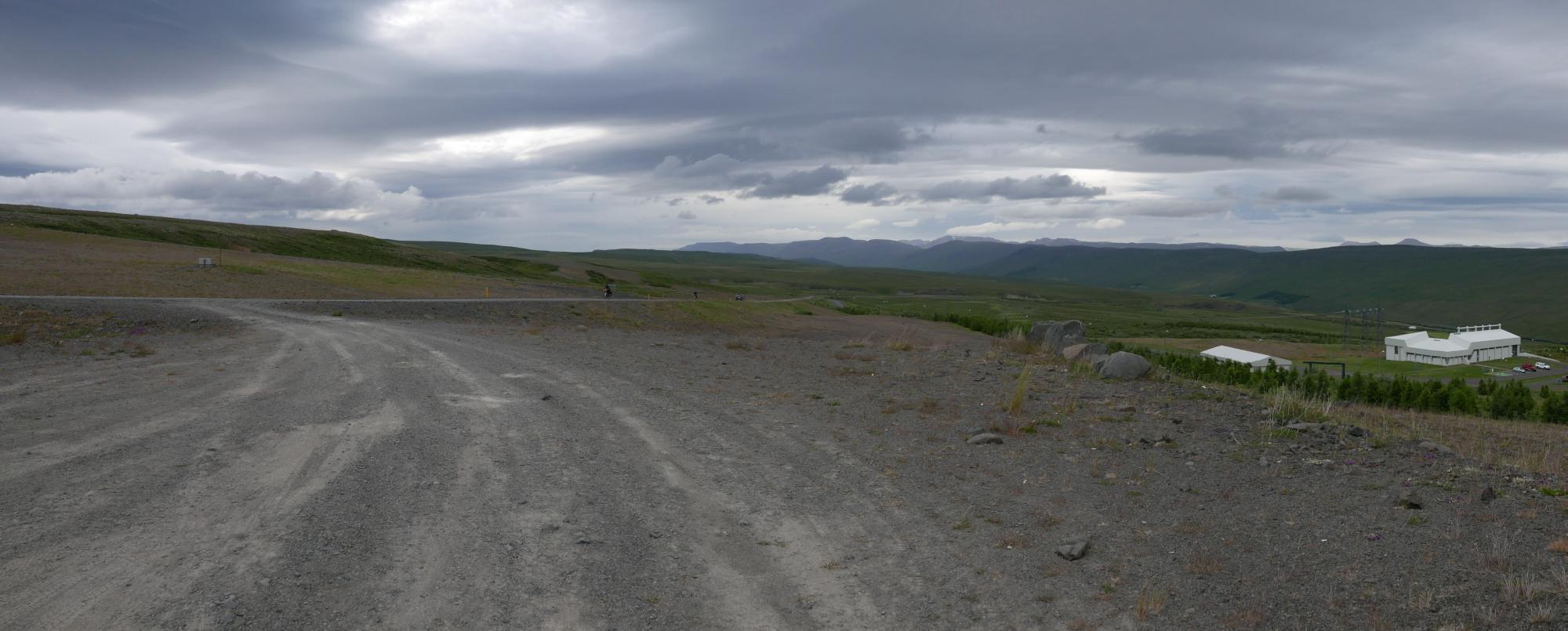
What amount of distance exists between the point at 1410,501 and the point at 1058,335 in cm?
2155

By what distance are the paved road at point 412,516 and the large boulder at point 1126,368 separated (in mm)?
8958

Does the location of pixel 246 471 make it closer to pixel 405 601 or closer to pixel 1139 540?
pixel 405 601

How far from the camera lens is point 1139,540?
7340 mm

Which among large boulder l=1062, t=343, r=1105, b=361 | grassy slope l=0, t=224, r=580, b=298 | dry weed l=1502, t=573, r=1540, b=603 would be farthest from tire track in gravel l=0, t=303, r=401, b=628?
grassy slope l=0, t=224, r=580, b=298

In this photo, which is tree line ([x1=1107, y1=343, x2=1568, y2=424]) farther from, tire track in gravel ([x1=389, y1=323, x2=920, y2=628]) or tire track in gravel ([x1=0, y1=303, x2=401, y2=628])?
tire track in gravel ([x1=0, y1=303, x2=401, y2=628])

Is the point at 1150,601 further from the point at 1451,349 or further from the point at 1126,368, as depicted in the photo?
the point at 1451,349

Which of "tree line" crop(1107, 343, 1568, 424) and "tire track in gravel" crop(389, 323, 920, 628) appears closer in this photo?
"tire track in gravel" crop(389, 323, 920, 628)

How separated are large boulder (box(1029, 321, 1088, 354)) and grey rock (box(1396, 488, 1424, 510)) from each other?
58.3ft

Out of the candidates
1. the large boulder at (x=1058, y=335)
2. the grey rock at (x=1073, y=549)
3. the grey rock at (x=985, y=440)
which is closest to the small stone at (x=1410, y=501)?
the grey rock at (x=1073, y=549)

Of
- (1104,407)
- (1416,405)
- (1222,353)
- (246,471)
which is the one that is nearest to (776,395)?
(1104,407)

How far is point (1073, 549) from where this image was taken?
6.96m

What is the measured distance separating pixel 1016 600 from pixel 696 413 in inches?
309

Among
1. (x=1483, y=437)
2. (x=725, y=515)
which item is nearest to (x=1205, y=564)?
(x=725, y=515)

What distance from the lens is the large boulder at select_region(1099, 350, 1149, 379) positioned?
17.5 metres
